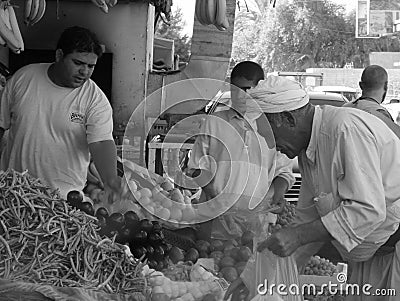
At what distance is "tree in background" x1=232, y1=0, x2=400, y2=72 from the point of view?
2777cm

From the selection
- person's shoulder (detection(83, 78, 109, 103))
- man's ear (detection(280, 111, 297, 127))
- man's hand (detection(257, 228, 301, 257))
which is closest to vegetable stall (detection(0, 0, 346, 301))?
man's hand (detection(257, 228, 301, 257))

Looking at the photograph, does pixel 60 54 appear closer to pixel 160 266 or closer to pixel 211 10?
pixel 211 10

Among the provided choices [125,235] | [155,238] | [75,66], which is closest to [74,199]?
[125,235]

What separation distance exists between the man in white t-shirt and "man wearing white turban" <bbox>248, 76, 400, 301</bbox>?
4.00 feet

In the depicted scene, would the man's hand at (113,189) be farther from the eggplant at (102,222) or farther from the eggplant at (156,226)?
the eggplant at (102,222)

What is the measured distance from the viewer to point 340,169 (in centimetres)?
222

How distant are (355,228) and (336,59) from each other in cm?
2750

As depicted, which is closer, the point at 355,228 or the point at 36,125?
the point at 355,228

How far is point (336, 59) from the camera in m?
28.9

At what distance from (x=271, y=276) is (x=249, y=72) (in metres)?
1.65

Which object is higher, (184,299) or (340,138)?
(340,138)

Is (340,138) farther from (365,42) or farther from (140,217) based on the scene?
(365,42)

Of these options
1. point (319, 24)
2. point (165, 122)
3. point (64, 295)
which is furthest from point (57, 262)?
point (319, 24)

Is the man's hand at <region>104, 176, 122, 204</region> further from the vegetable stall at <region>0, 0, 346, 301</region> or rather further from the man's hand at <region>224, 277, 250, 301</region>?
the man's hand at <region>224, 277, 250, 301</region>
